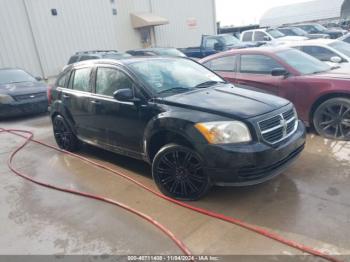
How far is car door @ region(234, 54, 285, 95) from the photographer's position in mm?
5645

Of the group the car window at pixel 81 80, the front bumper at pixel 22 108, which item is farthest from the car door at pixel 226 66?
the front bumper at pixel 22 108

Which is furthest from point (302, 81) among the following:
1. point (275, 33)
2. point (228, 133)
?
point (275, 33)

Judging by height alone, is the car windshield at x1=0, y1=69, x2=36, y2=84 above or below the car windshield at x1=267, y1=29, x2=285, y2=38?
above

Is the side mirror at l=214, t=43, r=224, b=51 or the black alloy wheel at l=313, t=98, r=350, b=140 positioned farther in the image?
the side mirror at l=214, t=43, r=224, b=51

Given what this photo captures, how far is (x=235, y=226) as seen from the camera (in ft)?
10.2

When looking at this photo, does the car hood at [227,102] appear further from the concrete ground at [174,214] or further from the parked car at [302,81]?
the concrete ground at [174,214]

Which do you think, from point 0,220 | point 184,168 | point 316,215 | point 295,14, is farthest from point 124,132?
point 295,14

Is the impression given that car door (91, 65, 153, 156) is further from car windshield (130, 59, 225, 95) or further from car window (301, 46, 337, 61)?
car window (301, 46, 337, 61)

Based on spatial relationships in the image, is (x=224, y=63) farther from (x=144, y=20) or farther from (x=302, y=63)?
(x=144, y=20)

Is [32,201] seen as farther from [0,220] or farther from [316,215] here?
[316,215]

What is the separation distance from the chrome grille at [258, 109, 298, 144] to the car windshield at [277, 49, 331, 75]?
2.11 m

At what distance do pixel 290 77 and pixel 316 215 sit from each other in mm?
2928

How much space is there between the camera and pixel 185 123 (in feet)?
11.1

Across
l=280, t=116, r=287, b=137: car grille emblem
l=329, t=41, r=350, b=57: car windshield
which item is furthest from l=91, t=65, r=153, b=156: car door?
l=329, t=41, r=350, b=57: car windshield
